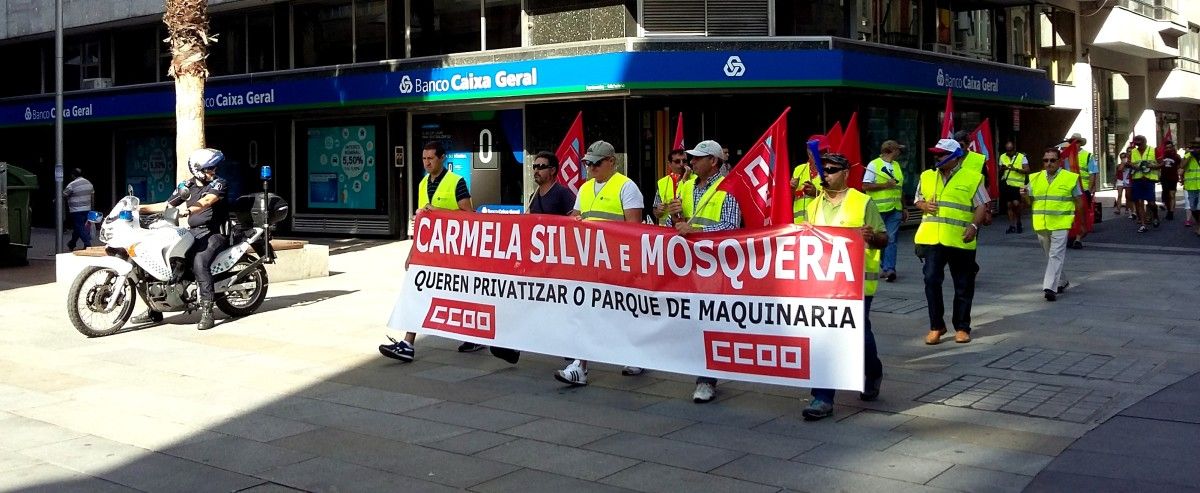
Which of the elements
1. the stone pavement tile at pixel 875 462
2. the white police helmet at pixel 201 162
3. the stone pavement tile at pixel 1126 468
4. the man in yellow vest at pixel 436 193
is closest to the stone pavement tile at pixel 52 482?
the man in yellow vest at pixel 436 193

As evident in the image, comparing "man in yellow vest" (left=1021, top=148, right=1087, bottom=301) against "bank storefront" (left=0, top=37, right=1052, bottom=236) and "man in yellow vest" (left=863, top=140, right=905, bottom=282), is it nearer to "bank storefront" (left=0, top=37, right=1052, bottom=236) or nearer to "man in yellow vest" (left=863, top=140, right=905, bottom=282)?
"man in yellow vest" (left=863, top=140, right=905, bottom=282)

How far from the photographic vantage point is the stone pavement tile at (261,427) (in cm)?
675

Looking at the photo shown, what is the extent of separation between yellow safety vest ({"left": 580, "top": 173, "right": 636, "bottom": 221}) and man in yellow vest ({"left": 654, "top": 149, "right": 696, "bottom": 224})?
35cm

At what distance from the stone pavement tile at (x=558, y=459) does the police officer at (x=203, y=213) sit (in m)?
5.61

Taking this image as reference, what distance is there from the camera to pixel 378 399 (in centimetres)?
778

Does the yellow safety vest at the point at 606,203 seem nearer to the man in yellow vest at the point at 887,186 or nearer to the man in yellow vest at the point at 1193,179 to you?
the man in yellow vest at the point at 887,186

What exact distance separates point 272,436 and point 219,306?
527 centimetres

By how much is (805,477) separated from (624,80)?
1473 cm

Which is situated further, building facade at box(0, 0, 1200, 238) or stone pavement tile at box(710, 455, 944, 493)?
building facade at box(0, 0, 1200, 238)

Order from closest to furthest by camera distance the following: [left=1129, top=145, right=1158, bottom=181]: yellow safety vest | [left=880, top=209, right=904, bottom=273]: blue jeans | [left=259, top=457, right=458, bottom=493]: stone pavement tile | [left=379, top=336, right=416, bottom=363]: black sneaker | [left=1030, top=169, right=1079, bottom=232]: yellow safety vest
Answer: [left=259, top=457, right=458, bottom=493]: stone pavement tile, [left=379, top=336, right=416, bottom=363]: black sneaker, [left=1030, top=169, right=1079, bottom=232]: yellow safety vest, [left=880, top=209, right=904, bottom=273]: blue jeans, [left=1129, top=145, right=1158, bottom=181]: yellow safety vest

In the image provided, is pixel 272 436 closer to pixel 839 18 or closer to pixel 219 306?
pixel 219 306

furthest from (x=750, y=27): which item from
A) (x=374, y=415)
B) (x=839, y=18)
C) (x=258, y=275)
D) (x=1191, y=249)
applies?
(x=374, y=415)

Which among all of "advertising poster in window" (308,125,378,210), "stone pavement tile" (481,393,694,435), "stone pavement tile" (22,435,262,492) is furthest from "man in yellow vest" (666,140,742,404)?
"advertising poster in window" (308,125,378,210)

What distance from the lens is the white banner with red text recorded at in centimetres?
684
